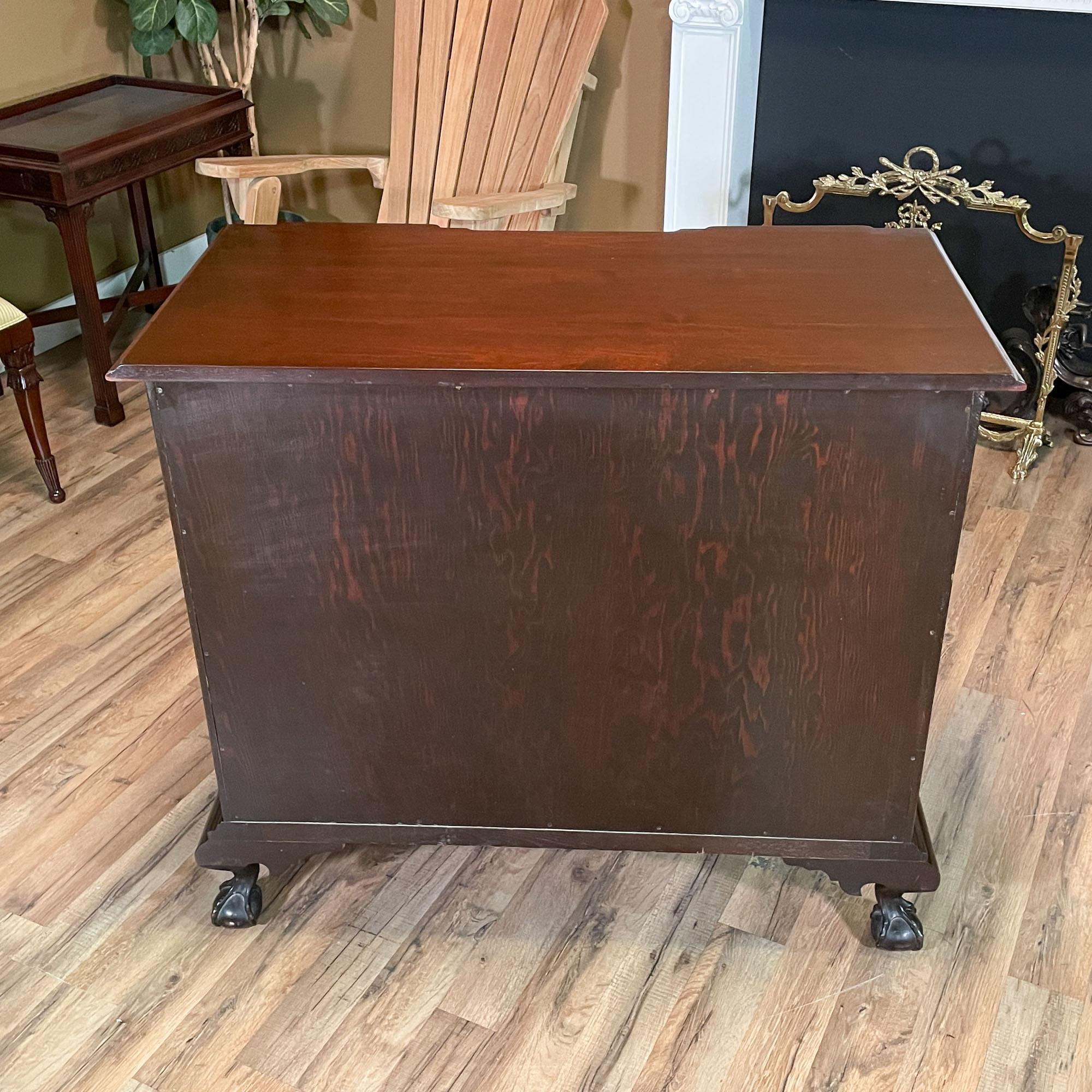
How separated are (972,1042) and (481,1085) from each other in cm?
64

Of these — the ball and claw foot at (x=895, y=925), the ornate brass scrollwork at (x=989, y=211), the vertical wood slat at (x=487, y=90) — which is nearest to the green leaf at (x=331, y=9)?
the vertical wood slat at (x=487, y=90)

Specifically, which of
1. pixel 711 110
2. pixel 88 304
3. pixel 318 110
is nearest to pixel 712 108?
pixel 711 110

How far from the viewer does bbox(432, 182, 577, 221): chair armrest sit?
2611mm

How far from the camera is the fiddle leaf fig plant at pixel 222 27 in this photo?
3184 mm

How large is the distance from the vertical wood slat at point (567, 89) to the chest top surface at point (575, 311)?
1.18 m

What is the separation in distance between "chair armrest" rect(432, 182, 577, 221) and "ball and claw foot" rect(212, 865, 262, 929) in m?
1.47

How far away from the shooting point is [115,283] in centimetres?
367

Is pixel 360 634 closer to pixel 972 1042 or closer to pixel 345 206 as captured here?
pixel 972 1042

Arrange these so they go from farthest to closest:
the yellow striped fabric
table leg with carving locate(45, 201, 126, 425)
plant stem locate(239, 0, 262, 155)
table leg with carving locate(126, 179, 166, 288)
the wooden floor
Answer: table leg with carving locate(126, 179, 166, 288), plant stem locate(239, 0, 262, 155), table leg with carving locate(45, 201, 126, 425), the yellow striped fabric, the wooden floor

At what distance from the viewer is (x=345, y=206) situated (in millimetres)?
3762

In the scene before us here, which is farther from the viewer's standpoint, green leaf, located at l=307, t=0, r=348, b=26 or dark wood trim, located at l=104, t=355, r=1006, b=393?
green leaf, located at l=307, t=0, r=348, b=26

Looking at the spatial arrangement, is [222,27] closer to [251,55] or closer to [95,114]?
[251,55]

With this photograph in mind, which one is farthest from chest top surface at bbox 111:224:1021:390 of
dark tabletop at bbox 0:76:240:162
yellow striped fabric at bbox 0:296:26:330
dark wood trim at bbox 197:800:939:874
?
dark tabletop at bbox 0:76:240:162

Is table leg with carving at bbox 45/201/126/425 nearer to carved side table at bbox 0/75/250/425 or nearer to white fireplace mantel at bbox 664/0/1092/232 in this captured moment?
carved side table at bbox 0/75/250/425
